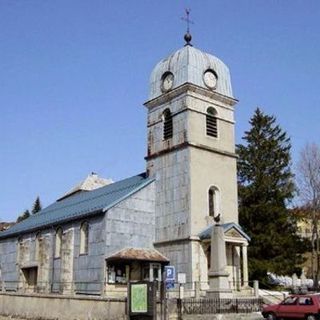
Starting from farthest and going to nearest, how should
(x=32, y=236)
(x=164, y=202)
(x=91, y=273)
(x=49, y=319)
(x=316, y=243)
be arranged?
(x=316, y=243), (x=32, y=236), (x=164, y=202), (x=91, y=273), (x=49, y=319)

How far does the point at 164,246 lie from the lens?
3469 cm

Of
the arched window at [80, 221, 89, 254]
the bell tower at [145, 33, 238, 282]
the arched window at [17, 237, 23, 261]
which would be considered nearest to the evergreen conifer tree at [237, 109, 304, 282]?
the bell tower at [145, 33, 238, 282]

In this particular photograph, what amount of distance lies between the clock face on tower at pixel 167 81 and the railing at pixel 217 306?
17.8 meters

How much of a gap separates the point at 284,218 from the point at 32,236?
22.0 meters

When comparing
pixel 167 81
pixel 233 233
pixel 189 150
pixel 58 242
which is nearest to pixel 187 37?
pixel 167 81

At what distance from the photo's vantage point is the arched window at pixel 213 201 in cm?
3547

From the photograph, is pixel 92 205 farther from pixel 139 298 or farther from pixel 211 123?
pixel 139 298

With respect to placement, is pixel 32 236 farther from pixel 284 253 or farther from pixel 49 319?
pixel 284 253

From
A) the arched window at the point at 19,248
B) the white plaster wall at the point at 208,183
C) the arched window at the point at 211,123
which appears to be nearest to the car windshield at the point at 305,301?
the white plaster wall at the point at 208,183

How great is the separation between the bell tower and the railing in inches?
246

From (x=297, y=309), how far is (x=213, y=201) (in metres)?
14.0

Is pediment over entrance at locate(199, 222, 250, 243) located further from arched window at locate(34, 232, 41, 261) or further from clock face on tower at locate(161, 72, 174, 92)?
arched window at locate(34, 232, 41, 261)

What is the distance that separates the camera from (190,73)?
36.8m

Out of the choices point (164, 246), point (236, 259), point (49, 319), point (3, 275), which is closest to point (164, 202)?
point (164, 246)
